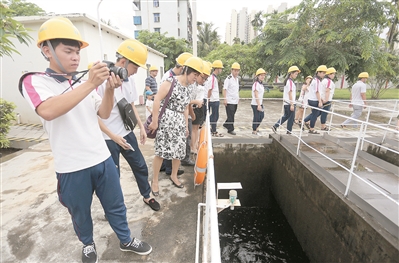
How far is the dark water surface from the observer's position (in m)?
3.77

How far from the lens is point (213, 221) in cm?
104

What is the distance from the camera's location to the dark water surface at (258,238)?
377cm

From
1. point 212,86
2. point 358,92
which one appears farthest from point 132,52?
point 358,92

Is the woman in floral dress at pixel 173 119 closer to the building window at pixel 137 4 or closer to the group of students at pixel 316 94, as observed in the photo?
the group of students at pixel 316 94

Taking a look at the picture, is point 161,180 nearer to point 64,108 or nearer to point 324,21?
point 64,108

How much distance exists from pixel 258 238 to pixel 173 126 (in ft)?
10.1

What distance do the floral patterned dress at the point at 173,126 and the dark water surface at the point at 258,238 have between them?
2.36m

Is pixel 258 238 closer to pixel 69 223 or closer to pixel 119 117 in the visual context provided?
pixel 69 223

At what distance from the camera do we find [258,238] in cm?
427

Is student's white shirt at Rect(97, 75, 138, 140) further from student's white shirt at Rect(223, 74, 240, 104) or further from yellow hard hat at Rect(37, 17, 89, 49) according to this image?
student's white shirt at Rect(223, 74, 240, 104)

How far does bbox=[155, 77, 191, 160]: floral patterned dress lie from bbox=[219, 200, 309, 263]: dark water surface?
2359mm

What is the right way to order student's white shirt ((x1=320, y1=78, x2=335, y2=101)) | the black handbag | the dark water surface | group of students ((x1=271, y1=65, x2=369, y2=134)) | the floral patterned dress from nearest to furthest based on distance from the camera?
the black handbag → the floral patterned dress → the dark water surface → group of students ((x1=271, y1=65, x2=369, y2=134)) → student's white shirt ((x1=320, y1=78, x2=335, y2=101))

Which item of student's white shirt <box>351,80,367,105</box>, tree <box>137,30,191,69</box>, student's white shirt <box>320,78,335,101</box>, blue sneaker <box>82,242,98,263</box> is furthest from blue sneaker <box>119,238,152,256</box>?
tree <box>137,30,191,69</box>

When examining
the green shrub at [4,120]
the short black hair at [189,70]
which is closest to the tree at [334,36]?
the short black hair at [189,70]
